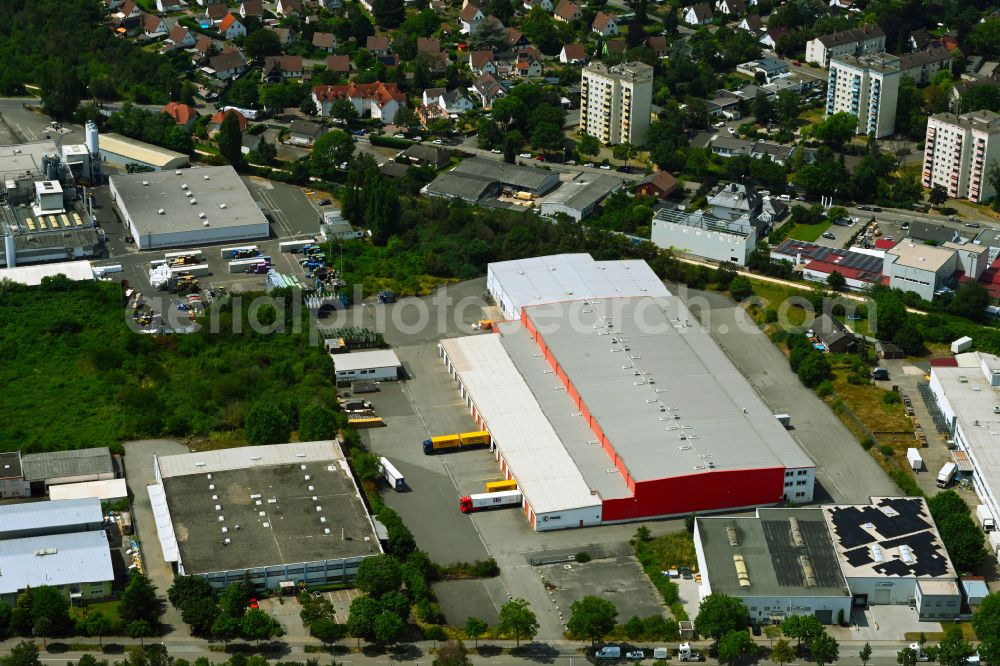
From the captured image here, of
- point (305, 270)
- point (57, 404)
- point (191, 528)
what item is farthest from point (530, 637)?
point (305, 270)

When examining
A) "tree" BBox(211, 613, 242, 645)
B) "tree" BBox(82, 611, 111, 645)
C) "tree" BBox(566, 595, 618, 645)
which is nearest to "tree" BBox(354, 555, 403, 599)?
"tree" BBox(211, 613, 242, 645)

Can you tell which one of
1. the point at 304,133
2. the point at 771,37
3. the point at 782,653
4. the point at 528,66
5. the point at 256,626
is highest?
the point at 256,626

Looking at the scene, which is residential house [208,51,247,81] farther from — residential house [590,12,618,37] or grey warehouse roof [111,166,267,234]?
residential house [590,12,618,37]

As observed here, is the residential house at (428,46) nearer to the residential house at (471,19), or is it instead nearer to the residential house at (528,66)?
the residential house at (471,19)

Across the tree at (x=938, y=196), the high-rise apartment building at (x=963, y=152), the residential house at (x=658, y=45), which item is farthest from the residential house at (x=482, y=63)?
the tree at (x=938, y=196)

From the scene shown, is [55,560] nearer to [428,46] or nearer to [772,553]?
[772,553]

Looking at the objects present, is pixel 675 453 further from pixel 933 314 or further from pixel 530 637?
pixel 933 314

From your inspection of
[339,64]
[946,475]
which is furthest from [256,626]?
[339,64]
